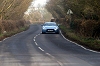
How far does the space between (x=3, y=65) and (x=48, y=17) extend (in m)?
158

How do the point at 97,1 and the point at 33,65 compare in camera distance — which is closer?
the point at 33,65

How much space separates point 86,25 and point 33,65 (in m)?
16.2

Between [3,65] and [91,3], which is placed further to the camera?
[91,3]

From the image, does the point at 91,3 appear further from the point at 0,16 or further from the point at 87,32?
the point at 0,16

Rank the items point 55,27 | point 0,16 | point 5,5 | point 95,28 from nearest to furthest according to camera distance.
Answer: point 95,28 → point 55,27 → point 5,5 → point 0,16

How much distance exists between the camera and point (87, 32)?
93.4 feet

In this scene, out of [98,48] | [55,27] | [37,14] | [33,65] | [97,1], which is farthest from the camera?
[37,14]

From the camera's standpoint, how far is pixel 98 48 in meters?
19.5

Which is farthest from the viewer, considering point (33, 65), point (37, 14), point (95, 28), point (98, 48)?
point (37, 14)

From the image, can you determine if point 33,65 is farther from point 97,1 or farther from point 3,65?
point 97,1

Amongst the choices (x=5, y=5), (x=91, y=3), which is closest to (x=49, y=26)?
(x=5, y=5)

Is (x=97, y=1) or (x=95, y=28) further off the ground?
(x=97, y=1)

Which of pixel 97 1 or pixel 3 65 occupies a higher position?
pixel 97 1

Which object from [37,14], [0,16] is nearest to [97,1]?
[0,16]
